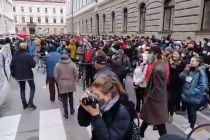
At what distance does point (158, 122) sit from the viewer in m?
4.53

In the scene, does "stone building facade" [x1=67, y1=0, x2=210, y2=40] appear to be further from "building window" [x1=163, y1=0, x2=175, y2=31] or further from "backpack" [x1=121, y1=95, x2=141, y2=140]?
"backpack" [x1=121, y1=95, x2=141, y2=140]

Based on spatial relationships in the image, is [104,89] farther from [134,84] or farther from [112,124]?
[134,84]

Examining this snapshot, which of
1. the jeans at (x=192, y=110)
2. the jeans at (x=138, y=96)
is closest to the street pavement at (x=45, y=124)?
the jeans at (x=138, y=96)

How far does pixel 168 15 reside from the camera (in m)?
17.2

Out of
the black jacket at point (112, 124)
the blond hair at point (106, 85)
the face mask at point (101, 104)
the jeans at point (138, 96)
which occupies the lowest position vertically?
the jeans at point (138, 96)

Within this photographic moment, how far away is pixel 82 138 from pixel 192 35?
10673mm

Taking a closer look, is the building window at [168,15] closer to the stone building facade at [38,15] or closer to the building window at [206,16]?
the building window at [206,16]

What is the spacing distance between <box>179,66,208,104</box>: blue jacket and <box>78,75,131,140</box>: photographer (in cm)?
305

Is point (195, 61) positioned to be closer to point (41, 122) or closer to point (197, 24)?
point (41, 122)

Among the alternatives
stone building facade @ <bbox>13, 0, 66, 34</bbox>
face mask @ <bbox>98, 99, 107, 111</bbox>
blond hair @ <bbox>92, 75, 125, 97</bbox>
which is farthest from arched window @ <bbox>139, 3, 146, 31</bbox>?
stone building facade @ <bbox>13, 0, 66, 34</bbox>

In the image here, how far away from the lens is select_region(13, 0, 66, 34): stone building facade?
3691 inches

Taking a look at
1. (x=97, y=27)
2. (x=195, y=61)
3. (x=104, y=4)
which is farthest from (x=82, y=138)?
(x=97, y=27)

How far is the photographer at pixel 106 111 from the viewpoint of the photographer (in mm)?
2326

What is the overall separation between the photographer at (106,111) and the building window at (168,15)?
15.1 metres
